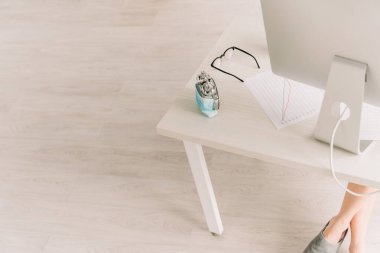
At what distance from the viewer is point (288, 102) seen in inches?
51.8

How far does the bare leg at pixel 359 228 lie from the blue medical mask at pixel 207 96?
0.70 m

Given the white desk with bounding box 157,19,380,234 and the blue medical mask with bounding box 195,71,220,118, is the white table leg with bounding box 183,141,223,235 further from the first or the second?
the blue medical mask with bounding box 195,71,220,118

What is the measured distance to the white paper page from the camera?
1.28 meters

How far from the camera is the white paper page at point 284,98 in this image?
1280 mm

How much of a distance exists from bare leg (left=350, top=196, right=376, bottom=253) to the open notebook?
481 mm

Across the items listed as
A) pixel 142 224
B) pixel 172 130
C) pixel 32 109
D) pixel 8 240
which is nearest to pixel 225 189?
pixel 142 224

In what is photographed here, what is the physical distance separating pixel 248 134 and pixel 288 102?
173 mm

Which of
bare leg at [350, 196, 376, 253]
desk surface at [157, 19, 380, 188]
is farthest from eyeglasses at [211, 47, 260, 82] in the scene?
bare leg at [350, 196, 376, 253]

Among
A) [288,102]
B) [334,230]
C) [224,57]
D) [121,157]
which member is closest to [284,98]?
[288,102]

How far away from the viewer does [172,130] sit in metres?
1.29

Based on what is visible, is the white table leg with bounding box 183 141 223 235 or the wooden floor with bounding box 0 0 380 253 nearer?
the white table leg with bounding box 183 141 223 235

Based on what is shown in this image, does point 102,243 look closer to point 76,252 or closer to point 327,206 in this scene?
point 76,252

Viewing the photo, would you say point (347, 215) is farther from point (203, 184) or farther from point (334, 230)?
point (203, 184)

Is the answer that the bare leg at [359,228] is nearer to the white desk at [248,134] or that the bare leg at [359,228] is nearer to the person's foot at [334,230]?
the person's foot at [334,230]
